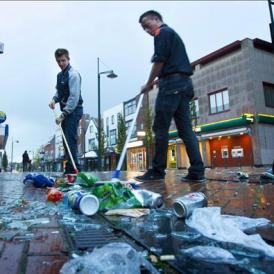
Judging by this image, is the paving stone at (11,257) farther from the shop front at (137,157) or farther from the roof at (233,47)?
the shop front at (137,157)

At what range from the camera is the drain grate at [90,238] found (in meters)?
1.45

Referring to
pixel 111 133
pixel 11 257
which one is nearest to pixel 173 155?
pixel 111 133

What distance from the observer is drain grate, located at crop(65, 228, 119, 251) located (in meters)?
1.45

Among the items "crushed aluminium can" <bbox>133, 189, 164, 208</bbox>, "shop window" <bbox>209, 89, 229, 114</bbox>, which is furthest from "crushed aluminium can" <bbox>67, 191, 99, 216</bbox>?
"shop window" <bbox>209, 89, 229, 114</bbox>

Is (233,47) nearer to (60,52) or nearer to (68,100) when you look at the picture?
(60,52)

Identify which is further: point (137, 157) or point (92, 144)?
point (92, 144)

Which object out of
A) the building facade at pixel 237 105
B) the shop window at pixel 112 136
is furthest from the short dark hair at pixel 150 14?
the shop window at pixel 112 136

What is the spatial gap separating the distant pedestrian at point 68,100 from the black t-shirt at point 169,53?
203 centimetres

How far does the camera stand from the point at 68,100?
584 cm

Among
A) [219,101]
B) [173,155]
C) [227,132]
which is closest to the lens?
[227,132]

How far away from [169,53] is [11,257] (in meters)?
3.60

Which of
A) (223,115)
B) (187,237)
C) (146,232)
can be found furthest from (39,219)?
(223,115)

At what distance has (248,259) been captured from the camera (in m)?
1.27

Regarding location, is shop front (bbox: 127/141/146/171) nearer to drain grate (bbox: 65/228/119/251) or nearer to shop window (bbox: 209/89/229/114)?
shop window (bbox: 209/89/229/114)
